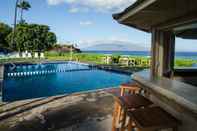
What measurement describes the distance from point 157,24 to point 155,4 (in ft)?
5.24

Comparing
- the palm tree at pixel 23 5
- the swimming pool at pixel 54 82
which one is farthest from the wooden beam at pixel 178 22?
the palm tree at pixel 23 5

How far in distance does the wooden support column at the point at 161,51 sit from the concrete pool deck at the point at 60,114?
1.54 meters

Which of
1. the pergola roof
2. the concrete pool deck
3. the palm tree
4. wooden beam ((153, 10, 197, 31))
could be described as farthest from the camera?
the palm tree

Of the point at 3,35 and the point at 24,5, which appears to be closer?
the point at 3,35

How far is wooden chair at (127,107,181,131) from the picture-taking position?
2625 mm

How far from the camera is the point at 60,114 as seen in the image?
621cm

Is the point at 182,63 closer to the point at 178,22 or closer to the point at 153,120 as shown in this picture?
the point at 178,22

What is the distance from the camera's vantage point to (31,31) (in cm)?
3262

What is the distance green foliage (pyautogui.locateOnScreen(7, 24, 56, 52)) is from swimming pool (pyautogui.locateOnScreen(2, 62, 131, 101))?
11.3 metres

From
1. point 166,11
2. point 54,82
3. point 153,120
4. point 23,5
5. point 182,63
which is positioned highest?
point 23,5

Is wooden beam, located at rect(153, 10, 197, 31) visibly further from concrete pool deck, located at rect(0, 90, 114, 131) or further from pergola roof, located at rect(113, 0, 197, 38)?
concrete pool deck, located at rect(0, 90, 114, 131)

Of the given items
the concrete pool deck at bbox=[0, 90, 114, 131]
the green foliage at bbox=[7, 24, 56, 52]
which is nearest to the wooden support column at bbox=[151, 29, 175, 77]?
the concrete pool deck at bbox=[0, 90, 114, 131]

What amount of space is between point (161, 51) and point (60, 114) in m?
Answer: 2.95

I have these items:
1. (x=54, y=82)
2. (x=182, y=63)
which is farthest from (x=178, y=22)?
(x=54, y=82)
